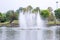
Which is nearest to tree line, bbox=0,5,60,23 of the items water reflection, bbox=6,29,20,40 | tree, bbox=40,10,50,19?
tree, bbox=40,10,50,19

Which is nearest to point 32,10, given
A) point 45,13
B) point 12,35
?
point 45,13

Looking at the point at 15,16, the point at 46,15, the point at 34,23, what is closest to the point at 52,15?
the point at 46,15

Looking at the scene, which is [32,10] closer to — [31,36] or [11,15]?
[11,15]

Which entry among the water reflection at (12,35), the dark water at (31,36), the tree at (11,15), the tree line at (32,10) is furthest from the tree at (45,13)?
the dark water at (31,36)

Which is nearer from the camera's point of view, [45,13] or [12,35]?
[12,35]

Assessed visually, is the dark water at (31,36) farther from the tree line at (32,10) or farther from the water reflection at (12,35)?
the tree line at (32,10)

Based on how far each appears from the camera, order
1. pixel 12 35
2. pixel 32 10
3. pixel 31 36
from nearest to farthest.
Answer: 1. pixel 31 36
2. pixel 12 35
3. pixel 32 10

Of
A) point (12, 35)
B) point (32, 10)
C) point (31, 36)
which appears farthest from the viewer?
point (32, 10)

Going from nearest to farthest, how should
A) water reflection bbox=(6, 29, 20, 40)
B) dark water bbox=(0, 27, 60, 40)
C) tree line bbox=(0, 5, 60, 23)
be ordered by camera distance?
dark water bbox=(0, 27, 60, 40)
water reflection bbox=(6, 29, 20, 40)
tree line bbox=(0, 5, 60, 23)

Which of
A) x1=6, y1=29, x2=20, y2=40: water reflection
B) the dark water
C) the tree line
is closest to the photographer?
the dark water

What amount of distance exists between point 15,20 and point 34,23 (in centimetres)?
1757

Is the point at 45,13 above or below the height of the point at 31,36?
below

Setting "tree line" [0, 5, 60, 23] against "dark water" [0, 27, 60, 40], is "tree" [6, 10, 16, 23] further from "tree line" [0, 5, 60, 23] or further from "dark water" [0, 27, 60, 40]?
"dark water" [0, 27, 60, 40]

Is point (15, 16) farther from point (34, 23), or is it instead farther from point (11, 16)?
point (34, 23)
